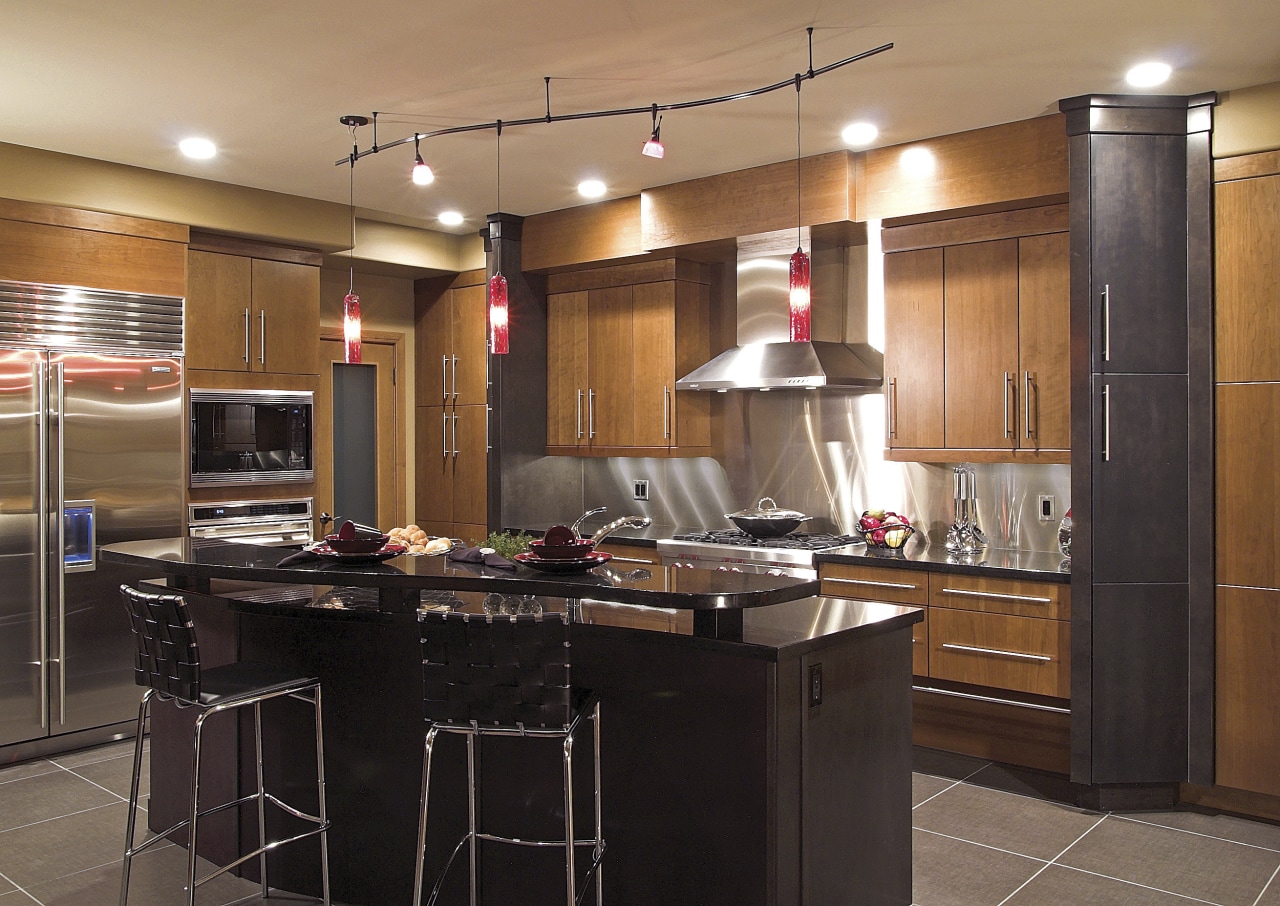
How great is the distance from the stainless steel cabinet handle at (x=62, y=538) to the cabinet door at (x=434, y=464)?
2.45 meters

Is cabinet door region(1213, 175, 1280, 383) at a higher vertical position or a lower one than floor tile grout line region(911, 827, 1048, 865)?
higher

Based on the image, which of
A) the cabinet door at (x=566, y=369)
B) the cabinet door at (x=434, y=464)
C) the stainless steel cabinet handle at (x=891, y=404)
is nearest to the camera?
the stainless steel cabinet handle at (x=891, y=404)

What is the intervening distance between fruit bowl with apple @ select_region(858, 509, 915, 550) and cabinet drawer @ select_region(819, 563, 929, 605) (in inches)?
12.0

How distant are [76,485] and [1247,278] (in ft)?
16.7

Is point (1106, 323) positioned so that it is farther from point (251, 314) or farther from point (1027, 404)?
point (251, 314)

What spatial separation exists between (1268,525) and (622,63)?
2919mm

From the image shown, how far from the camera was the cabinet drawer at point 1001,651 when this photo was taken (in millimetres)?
4230

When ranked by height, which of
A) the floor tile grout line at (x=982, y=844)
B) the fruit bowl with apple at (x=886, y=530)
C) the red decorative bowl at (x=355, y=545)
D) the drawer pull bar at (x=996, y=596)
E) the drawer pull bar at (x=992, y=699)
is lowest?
the floor tile grout line at (x=982, y=844)

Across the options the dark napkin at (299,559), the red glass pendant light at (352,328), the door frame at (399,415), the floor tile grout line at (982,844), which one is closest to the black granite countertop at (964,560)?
the floor tile grout line at (982,844)

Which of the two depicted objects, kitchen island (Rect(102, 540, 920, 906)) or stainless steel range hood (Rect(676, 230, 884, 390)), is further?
stainless steel range hood (Rect(676, 230, 884, 390))

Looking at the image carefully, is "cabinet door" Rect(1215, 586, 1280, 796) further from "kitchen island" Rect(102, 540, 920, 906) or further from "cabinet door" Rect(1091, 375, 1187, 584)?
"kitchen island" Rect(102, 540, 920, 906)

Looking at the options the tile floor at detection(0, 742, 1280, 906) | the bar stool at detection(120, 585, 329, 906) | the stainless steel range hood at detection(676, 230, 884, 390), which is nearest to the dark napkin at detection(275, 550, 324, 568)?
the bar stool at detection(120, 585, 329, 906)

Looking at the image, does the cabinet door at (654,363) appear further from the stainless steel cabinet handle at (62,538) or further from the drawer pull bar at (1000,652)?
the stainless steel cabinet handle at (62,538)

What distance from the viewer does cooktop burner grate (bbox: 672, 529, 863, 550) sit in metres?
5.09
